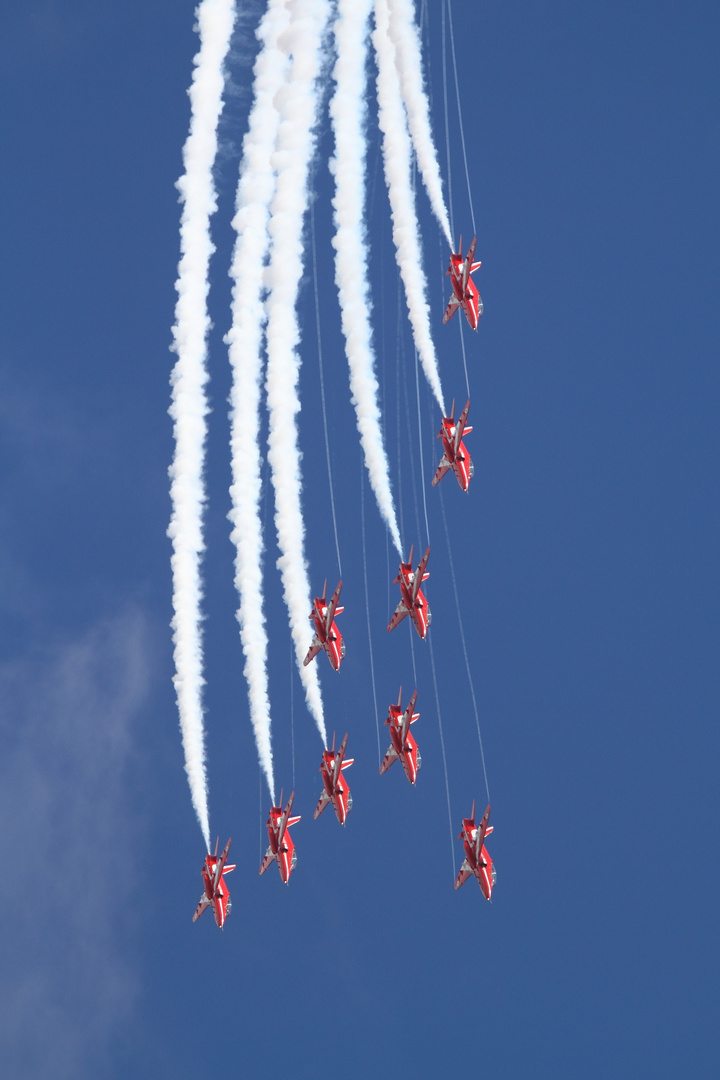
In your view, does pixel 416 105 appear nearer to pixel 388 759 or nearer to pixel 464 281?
pixel 464 281

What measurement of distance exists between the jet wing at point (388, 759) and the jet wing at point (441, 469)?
7569mm

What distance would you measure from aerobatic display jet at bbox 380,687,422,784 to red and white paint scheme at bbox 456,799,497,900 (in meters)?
2.06

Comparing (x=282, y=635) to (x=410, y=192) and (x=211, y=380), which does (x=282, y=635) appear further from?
(x=410, y=192)

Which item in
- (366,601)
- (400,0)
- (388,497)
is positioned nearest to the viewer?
(400,0)

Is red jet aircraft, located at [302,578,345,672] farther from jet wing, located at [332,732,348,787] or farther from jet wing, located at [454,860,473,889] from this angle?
jet wing, located at [454,860,473,889]

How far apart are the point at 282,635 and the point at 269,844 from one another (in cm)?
604

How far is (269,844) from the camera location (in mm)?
42281

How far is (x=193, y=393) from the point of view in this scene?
36.2 metres

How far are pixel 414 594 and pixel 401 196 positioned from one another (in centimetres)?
1071

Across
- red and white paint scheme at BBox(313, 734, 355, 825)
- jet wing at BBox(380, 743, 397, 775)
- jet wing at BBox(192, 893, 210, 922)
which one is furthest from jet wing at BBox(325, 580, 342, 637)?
jet wing at BBox(192, 893, 210, 922)

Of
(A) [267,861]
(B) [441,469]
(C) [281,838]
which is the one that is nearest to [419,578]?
(B) [441,469]

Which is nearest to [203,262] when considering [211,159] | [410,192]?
[211,159]

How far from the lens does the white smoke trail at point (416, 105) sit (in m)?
34.0

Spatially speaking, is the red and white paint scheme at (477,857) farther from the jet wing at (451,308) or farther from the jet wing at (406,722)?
the jet wing at (451,308)
